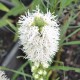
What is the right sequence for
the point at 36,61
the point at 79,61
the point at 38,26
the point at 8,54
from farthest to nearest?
the point at 79,61 < the point at 8,54 < the point at 36,61 < the point at 38,26

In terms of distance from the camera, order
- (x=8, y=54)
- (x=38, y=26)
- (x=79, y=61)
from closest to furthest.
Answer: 1. (x=38, y=26)
2. (x=8, y=54)
3. (x=79, y=61)

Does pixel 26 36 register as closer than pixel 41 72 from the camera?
Yes

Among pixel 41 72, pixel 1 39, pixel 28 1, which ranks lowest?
pixel 41 72

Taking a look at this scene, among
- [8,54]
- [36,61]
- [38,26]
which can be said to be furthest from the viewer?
[8,54]

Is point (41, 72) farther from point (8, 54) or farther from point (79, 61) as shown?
point (79, 61)

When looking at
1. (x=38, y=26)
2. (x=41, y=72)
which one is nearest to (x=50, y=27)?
(x=38, y=26)

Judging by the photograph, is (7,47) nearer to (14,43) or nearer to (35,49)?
(14,43)

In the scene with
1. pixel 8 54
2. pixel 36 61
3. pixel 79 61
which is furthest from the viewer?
pixel 79 61

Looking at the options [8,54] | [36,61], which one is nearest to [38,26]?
[36,61]

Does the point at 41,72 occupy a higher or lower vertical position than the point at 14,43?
lower
